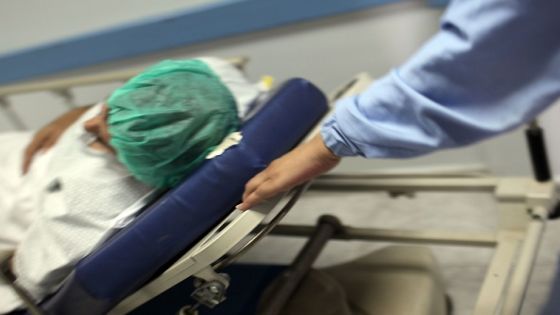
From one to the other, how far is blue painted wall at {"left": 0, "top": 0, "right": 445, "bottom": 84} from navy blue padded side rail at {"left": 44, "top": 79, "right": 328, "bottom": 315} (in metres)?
0.94

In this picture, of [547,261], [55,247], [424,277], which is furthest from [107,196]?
[547,261]

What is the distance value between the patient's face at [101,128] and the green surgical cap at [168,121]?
0.04 m

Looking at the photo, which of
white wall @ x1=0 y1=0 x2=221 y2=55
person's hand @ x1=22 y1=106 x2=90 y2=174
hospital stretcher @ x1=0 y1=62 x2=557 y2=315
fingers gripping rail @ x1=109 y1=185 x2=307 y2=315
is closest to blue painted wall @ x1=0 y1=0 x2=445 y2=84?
white wall @ x1=0 y1=0 x2=221 y2=55

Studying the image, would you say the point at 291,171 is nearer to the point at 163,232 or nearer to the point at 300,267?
the point at 163,232

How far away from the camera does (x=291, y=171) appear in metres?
0.99

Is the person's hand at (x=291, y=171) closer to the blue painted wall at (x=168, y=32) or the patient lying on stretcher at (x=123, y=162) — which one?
the patient lying on stretcher at (x=123, y=162)

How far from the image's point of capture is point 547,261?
1.73 meters

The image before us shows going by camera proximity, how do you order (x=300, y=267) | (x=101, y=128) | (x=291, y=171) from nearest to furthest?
(x=291, y=171), (x=101, y=128), (x=300, y=267)

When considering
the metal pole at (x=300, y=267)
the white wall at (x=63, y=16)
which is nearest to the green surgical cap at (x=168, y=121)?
the metal pole at (x=300, y=267)

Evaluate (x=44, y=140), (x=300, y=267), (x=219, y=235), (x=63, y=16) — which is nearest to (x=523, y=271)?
(x=300, y=267)

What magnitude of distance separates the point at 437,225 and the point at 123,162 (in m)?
1.31

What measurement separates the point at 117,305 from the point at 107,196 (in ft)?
0.79

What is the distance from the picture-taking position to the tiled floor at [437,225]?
67.4 inches

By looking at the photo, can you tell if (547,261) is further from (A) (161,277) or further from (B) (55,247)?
(B) (55,247)
